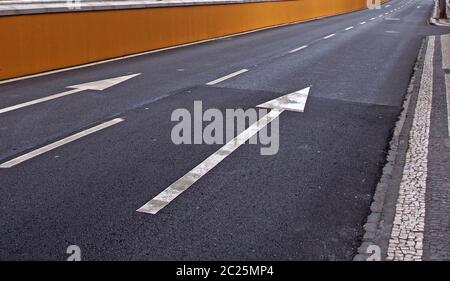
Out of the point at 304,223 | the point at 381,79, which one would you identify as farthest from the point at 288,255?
the point at 381,79

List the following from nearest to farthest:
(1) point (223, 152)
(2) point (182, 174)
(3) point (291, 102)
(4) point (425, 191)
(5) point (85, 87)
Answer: (4) point (425, 191) < (2) point (182, 174) < (1) point (223, 152) < (3) point (291, 102) < (5) point (85, 87)

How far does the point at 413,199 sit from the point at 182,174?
8.11 ft

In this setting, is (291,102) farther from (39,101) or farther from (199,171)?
(39,101)

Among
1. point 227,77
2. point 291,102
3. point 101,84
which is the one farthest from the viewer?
point 227,77

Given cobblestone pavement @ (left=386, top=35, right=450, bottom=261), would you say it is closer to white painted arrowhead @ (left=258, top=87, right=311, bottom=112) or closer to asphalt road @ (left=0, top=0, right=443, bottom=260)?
asphalt road @ (left=0, top=0, right=443, bottom=260)

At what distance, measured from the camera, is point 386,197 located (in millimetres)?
5602

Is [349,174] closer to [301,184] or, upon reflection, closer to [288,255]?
[301,184]

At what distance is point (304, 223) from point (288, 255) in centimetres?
68

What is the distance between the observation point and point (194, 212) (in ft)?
16.7

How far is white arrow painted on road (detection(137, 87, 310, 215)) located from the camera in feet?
17.4

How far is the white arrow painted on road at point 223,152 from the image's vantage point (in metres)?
5.29

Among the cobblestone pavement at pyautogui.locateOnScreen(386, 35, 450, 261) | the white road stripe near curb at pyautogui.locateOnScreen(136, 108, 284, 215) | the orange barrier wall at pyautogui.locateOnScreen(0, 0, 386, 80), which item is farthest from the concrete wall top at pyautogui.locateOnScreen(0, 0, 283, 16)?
the cobblestone pavement at pyautogui.locateOnScreen(386, 35, 450, 261)

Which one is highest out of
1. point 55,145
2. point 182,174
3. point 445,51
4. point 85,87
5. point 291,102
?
point 445,51

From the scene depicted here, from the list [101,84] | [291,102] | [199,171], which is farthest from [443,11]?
[199,171]
